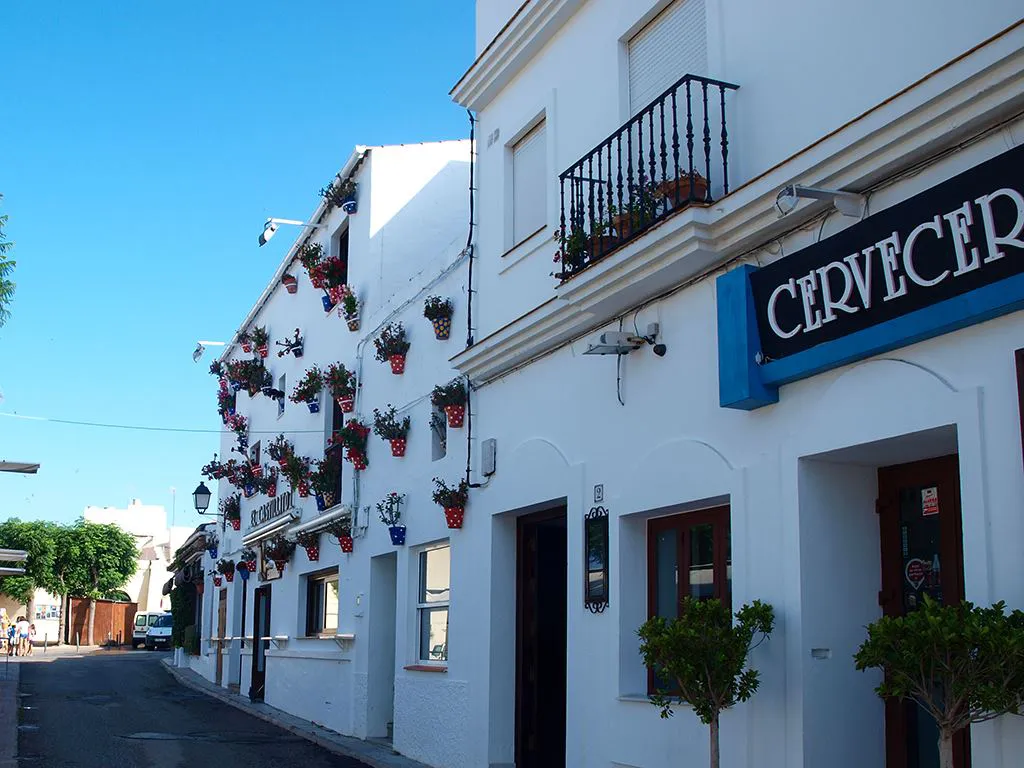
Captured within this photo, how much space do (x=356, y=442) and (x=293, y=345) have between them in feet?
16.6

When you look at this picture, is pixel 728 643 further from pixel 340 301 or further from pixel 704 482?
pixel 340 301

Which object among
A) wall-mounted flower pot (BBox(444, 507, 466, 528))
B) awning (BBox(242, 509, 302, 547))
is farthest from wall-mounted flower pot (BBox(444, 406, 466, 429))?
awning (BBox(242, 509, 302, 547))

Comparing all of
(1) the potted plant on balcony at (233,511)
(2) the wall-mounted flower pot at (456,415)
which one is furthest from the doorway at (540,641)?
(1) the potted plant on balcony at (233,511)

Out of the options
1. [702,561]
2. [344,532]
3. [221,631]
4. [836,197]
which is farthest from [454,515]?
[221,631]

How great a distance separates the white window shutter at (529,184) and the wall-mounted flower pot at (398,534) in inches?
161

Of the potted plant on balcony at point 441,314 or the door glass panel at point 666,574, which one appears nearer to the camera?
the door glass panel at point 666,574

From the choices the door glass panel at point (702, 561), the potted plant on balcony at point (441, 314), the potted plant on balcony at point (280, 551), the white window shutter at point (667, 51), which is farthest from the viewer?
the potted plant on balcony at point (280, 551)

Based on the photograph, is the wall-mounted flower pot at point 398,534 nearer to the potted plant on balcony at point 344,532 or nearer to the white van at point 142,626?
the potted plant on balcony at point 344,532

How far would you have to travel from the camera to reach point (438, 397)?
43.0 feet

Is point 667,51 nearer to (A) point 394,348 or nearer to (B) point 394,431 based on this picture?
(A) point 394,348

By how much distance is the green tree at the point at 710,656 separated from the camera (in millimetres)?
7312

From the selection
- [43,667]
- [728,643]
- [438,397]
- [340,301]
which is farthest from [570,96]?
[43,667]

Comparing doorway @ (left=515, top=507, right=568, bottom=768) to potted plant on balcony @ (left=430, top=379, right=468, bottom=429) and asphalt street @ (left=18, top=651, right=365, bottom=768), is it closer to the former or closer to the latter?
potted plant on balcony @ (left=430, top=379, right=468, bottom=429)

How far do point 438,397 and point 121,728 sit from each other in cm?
812
